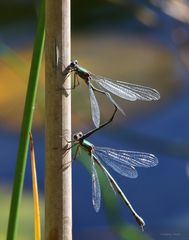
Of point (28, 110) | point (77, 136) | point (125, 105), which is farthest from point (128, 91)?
point (125, 105)

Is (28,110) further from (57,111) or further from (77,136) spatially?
(77,136)

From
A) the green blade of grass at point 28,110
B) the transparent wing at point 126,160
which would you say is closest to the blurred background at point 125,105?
the transparent wing at point 126,160

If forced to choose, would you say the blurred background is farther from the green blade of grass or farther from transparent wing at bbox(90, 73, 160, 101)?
the green blade of grass

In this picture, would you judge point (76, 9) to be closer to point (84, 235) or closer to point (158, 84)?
point (158, 84)

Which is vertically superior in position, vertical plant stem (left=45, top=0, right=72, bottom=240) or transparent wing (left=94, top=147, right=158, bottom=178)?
transparent wing (left=94, top=147, right=158, bottom=178)

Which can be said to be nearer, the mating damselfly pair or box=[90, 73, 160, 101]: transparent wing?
the mating damselfly pair

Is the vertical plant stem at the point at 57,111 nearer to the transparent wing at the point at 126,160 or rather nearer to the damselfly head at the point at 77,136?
the damselfly head at the point at 77,136

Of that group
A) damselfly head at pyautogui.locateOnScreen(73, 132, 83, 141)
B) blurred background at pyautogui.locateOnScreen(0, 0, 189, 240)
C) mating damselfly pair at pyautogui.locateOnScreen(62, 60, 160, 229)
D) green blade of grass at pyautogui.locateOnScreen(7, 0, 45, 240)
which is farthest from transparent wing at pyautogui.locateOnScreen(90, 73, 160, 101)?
blurred background at pyautogui.locateOnScreen(0, 0, 189, 240)
